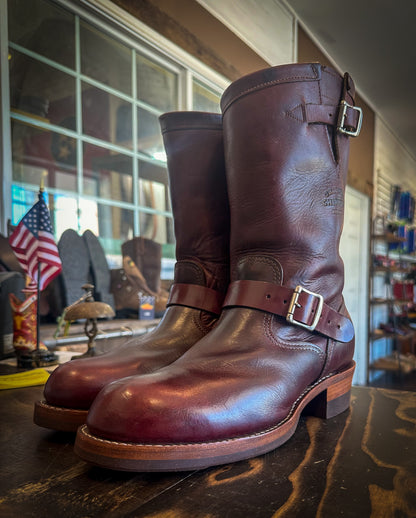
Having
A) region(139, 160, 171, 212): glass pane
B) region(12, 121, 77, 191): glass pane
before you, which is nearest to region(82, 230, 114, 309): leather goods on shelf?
region(12, 121, 77, 191): glass pane

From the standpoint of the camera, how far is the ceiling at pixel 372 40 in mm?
3078

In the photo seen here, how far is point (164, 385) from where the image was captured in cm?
44

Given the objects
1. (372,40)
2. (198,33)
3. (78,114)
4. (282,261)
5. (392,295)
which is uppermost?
(372,40)

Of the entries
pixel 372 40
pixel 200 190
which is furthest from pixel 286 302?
pixel 372 40

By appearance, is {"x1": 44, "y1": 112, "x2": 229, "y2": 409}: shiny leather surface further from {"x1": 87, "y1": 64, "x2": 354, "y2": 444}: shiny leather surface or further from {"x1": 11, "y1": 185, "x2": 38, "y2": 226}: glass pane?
{"x1": 11, "y1": 185, "x2": 38, "y2": 226}: glass pane

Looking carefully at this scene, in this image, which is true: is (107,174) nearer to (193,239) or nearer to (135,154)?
(135,154)

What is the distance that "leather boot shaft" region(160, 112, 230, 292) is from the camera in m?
0.71

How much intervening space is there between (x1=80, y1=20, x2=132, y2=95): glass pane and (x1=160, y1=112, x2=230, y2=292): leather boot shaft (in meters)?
1.34

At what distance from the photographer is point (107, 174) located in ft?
6.28

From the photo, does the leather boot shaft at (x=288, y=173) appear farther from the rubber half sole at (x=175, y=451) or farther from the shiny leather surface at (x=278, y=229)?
the rubber half sole at (x=175, y=451)

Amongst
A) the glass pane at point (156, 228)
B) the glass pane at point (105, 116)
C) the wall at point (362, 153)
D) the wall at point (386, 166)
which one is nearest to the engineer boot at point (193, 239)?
the glass pane at point (105, 116)

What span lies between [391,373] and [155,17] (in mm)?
4900

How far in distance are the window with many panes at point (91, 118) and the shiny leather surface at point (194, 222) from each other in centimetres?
96

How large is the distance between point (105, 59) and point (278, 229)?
1694mm
